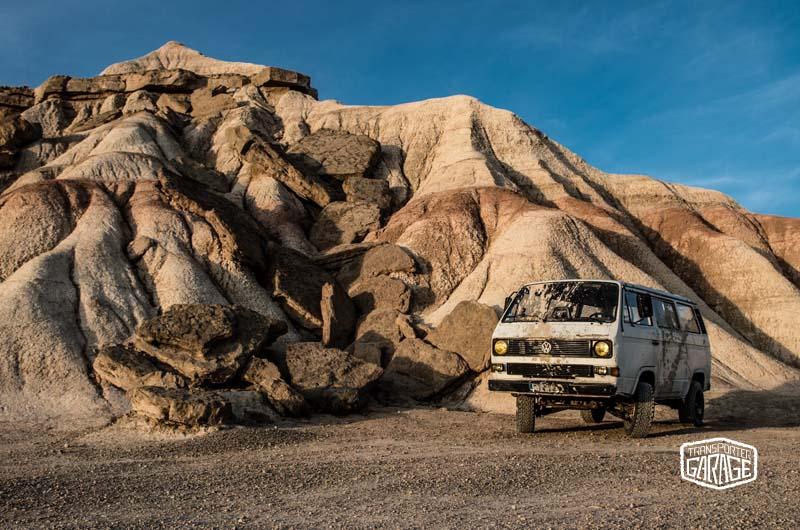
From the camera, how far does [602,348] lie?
10633mm

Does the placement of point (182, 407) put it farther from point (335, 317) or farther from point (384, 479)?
point (335, 317)

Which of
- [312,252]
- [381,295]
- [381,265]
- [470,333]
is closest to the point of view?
[470,333]

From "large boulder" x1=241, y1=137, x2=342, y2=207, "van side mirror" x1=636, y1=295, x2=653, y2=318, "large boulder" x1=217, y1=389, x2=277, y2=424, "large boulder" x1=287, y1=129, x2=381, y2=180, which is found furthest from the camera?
"large boulder" x1=287, y1=129, x2=381, y2=180

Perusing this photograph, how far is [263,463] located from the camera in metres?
9.74

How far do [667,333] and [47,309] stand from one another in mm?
16334

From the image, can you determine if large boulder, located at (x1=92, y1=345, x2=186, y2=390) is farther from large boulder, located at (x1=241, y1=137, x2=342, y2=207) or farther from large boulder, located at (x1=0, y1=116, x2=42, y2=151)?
large boulder, located at (x1=0, y1=116, x2=42, y2=151)

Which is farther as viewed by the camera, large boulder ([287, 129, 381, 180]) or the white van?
large boulder ([287, 129, 381, 180])

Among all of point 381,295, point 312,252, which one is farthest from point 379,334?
point 312,252

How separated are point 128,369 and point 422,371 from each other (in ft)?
24.9

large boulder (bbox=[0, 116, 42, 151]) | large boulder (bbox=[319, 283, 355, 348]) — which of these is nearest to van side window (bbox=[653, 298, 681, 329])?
large boulder (bbox=[319, 283, 355, 348])

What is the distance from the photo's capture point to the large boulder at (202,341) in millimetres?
16156

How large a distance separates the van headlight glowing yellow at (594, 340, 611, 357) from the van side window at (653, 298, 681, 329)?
6.54 feet

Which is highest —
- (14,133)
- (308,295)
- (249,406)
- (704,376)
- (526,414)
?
(14,133)

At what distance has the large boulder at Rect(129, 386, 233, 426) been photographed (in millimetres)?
12734
